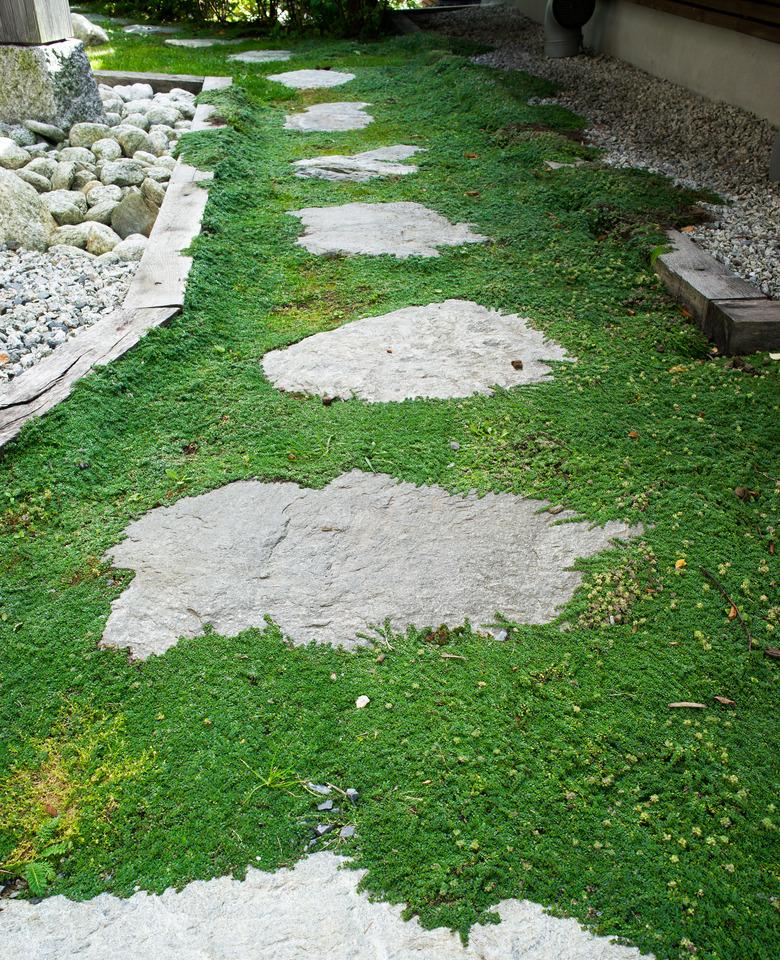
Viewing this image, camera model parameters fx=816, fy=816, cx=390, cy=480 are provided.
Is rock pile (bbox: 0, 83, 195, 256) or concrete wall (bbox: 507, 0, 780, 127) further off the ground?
concrete wall (bbox: 507, 0, 780, 127)

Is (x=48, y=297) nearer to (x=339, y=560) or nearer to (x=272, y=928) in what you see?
(x=339, y=560)

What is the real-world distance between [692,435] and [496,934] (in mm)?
1727

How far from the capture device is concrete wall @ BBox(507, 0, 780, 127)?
588cm

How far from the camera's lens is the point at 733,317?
3049 mm

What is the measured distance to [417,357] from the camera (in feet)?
10.4

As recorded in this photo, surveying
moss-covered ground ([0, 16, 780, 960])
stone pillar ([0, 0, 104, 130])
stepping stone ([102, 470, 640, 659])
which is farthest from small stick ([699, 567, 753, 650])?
stone pillar ([0, 0, 104, 130])

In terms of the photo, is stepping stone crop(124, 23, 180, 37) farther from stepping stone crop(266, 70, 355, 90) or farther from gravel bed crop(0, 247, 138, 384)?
gravel bed crop(0, 247, 138, 384)

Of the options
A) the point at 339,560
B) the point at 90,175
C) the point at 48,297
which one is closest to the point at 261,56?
the point at 90,175

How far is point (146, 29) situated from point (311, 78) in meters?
4.63

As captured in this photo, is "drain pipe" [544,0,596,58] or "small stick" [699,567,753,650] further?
"drain pipe" [544,0,596,58]

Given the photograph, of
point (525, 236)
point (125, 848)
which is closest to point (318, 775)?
point (125, 848)

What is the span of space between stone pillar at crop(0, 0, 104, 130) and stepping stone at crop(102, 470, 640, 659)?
4.52m

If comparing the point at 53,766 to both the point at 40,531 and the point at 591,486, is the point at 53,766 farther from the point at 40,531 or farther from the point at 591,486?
the point at 591,486

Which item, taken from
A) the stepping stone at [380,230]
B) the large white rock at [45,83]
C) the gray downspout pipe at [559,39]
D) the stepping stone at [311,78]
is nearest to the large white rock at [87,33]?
the stepping stone at [311,78]
